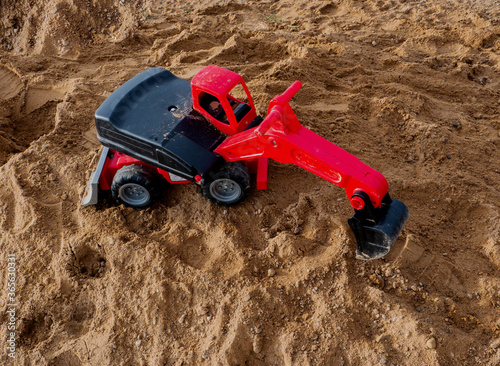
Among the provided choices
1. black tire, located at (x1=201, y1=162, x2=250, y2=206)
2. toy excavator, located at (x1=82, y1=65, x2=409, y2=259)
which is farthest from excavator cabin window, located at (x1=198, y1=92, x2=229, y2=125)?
black tire, located at (x1=201, y1=162, x2=250, y2=206)

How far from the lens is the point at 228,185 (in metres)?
4.01

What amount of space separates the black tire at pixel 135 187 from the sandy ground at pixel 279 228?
0.12m

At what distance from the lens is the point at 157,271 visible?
3.70m

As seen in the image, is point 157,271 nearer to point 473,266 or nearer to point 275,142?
point 275,142

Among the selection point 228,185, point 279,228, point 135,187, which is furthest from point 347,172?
point 135,187

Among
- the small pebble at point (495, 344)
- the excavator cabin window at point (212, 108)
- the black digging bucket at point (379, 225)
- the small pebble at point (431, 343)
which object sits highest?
the excavator cabin window at point (212, 108)

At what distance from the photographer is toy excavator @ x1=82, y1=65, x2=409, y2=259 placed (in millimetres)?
3281

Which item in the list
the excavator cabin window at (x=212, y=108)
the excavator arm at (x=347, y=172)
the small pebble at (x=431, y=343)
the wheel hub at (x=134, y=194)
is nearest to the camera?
the small pebble at (x=431, y=343)

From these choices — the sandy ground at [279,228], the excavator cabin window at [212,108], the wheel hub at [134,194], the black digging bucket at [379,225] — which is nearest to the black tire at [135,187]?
the wheel hub at [134,194]

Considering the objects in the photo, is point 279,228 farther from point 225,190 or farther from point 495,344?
point 495,344

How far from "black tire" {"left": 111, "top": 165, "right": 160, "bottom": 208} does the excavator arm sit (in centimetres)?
116

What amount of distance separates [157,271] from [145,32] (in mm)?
4503

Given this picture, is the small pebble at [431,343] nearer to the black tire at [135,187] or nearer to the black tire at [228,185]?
the black tire at [228,185]

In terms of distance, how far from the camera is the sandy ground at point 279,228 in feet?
10.8
